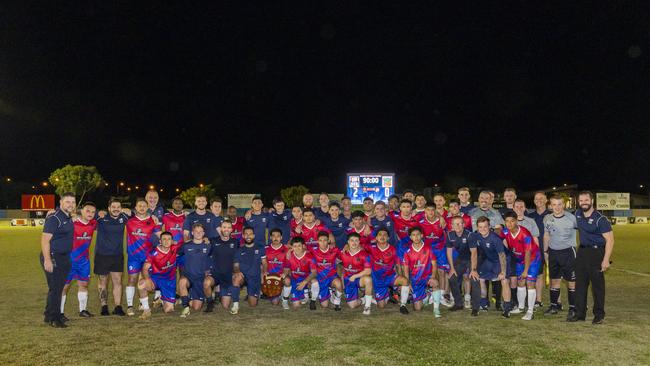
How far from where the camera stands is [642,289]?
33.7 feet

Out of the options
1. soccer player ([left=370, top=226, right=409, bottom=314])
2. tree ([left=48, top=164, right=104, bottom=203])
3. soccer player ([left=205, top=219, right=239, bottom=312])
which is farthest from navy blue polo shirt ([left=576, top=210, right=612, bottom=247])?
tree ([left=48, top=164, right=104, bottom=203])

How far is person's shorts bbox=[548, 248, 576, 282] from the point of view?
8.02 metres

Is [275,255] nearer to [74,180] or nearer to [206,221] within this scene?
[206,221]

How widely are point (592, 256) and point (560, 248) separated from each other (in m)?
0.70

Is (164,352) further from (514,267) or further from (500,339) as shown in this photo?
(514,267)

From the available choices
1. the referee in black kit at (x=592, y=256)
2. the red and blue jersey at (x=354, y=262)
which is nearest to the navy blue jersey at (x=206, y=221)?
the red and blue jersey at (x=354, y=262)

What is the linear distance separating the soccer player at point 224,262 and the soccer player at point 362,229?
2091mm

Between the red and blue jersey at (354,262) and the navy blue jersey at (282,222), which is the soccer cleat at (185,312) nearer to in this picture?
the red and blue jersey at (354,262)

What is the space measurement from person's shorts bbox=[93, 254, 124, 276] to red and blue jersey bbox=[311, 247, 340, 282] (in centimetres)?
321

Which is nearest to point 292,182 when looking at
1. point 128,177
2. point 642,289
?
point 128,177

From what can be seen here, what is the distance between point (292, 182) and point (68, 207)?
107 metres

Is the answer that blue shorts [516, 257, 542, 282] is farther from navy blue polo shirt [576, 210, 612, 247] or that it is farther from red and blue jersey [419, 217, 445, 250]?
red and blue jersey [419, 217, 445, 250]

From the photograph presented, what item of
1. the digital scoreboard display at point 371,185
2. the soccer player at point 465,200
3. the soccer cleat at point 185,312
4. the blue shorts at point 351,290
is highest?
the digital scoreboard display at point 371,185

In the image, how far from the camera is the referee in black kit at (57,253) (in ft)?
23.6
